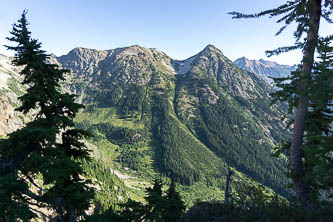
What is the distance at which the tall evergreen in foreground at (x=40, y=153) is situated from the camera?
8.88 m

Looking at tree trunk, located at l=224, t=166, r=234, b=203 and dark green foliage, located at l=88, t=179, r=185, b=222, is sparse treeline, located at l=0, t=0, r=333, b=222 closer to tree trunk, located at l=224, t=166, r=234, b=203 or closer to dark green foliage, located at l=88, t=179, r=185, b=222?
dark green foliage, located at l=88, t=179, r=185, b=222

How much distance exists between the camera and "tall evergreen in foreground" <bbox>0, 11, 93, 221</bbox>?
8.88 meters

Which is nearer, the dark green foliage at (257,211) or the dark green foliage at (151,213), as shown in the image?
the dark green foliage at (257,211)

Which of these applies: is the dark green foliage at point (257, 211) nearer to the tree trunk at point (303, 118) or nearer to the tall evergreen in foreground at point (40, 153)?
the tree trunk at point (303, 118)

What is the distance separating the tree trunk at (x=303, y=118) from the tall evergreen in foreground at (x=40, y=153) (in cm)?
1185

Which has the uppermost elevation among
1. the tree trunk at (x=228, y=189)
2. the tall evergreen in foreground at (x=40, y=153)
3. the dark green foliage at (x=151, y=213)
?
the tall evergreen in foreground at (x=40, y=153)

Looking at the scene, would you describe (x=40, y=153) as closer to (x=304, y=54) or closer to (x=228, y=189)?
(x=228, y=189)

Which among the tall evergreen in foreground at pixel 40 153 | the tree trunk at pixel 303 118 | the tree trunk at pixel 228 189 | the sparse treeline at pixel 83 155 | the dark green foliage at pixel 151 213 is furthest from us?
the tree trunk at pixel 228 189

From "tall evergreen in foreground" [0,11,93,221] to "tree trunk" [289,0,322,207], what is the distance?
11.8 meters

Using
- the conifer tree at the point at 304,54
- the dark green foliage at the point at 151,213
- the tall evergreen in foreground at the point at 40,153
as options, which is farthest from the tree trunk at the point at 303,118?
the tall evergreen in foreground at the point at 40,153

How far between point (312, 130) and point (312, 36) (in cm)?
612

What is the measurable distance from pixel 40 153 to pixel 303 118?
1478 cm

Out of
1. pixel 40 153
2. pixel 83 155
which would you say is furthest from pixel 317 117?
pixel 40 153

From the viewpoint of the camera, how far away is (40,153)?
1027cm
